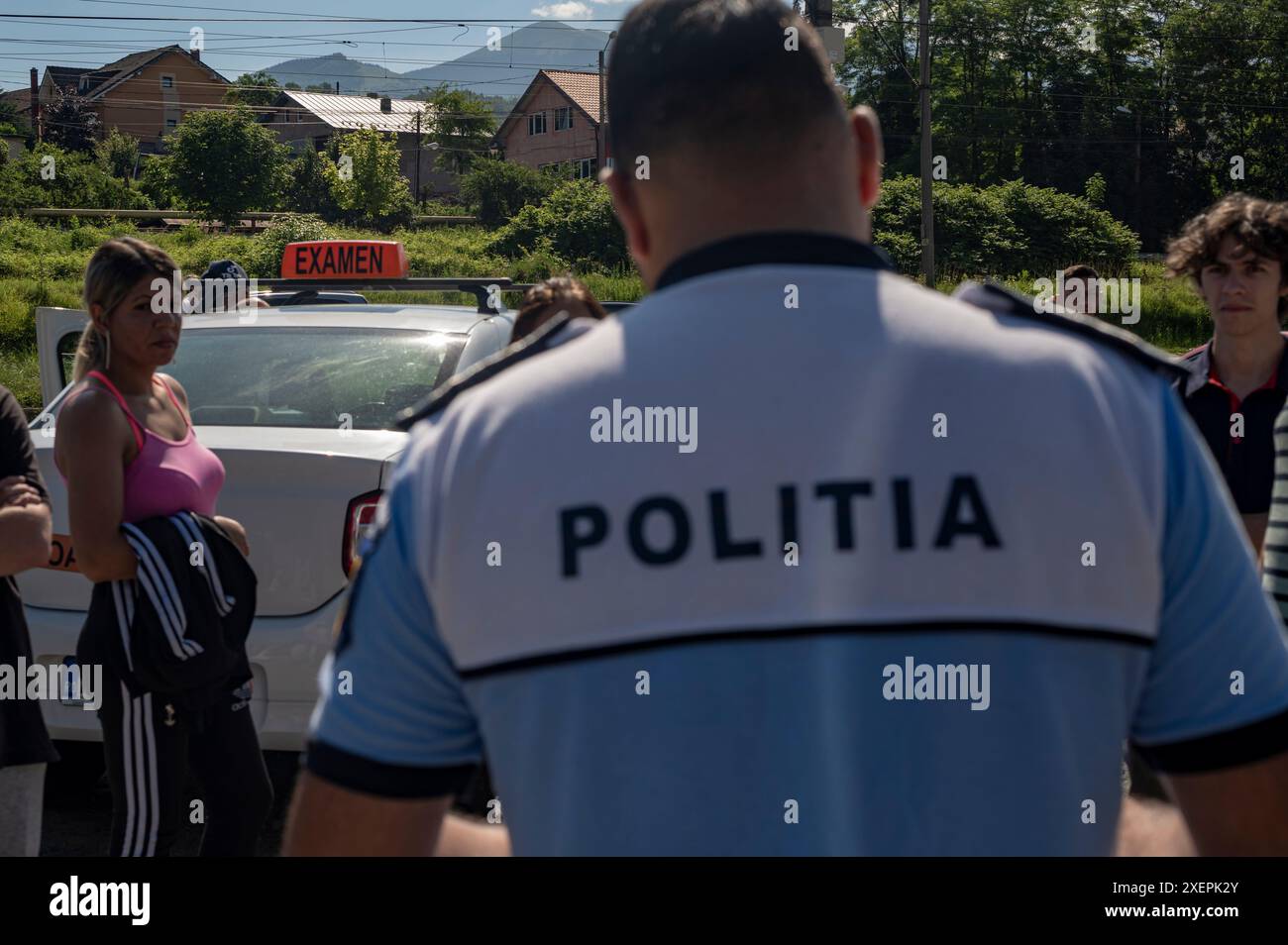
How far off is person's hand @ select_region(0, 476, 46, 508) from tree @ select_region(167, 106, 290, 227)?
2035 inches

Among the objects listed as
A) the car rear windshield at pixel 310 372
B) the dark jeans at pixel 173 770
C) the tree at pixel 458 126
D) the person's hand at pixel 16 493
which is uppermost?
the tree at pixel 458 126

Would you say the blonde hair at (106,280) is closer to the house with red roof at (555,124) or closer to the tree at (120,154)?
the tree at (120,154)

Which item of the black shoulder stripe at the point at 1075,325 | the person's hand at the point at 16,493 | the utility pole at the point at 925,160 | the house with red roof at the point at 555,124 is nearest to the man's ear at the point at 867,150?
the black shoulder stripe at the point at 1075,325

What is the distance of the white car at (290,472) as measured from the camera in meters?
4.28

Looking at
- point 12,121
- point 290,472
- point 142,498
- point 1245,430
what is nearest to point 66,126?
point 12,121

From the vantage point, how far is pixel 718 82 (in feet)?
4.05

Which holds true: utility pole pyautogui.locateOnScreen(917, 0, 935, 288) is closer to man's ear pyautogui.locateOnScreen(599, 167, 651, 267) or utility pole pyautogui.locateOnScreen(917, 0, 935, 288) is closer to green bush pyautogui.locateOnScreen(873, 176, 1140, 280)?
green bush pyautogui.locateOnScreen(873, 176, 1140, 280)

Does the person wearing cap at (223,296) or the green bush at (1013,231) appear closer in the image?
the person wearing cap at (223,296)

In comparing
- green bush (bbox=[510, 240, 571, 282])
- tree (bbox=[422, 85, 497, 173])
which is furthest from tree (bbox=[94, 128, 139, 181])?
green bush (bbox=[510, 240, 571, 282])

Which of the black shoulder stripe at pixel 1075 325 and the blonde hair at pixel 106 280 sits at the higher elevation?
the blonde hair at pixel 106 280

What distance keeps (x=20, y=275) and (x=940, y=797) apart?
3887cm

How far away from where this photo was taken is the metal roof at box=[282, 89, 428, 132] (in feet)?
292

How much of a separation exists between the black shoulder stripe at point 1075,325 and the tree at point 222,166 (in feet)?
177
